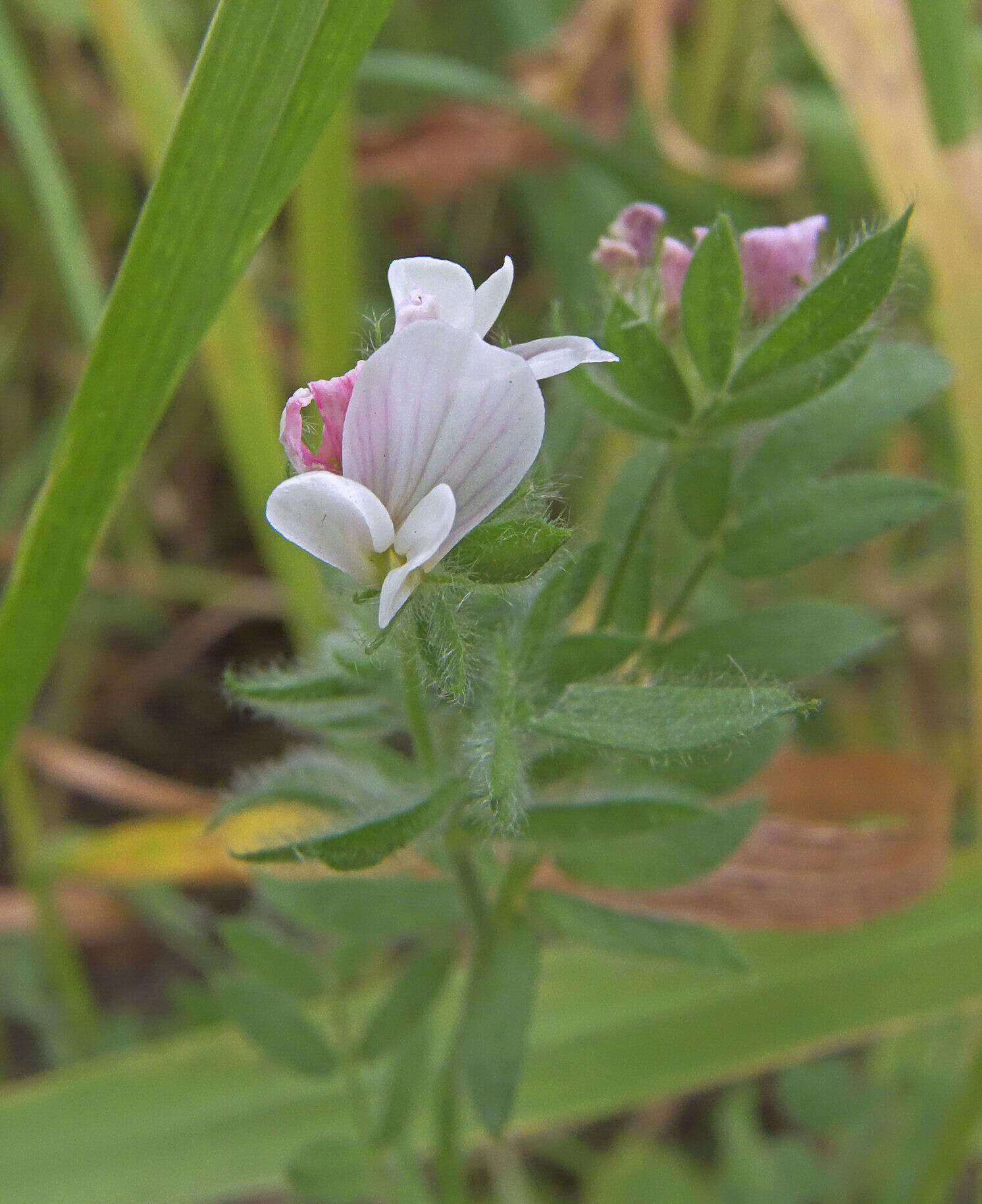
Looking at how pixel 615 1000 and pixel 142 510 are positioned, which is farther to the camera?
pixel 142 510

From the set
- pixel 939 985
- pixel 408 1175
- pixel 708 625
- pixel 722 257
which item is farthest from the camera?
pixel 939 985

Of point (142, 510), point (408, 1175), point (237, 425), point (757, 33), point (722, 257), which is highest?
point (757, 33)

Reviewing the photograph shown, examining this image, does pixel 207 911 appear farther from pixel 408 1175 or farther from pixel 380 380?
pixel 380 380

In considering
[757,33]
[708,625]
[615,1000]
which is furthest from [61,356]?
[708,625]

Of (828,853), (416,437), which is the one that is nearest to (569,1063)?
(828,853)

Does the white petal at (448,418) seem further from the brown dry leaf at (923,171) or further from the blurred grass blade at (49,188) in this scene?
the blurred grass blade at (49,188)

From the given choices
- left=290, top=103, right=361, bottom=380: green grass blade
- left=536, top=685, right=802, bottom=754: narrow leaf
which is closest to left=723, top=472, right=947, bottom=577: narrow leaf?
left=536, top=685, right=802, bottom=754: narrow leaf

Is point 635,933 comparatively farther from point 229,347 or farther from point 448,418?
point 229,347
